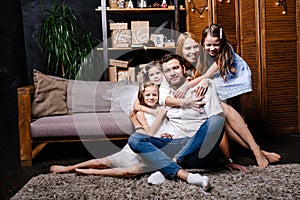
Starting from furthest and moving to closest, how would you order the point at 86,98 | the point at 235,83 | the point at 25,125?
the point at 86,98 → the point at 25,125 → the point at 235,83

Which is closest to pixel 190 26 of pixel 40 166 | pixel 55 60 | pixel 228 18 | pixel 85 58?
pixel 228 18

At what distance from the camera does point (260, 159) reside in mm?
3203

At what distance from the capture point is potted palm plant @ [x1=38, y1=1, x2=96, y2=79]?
523 centimetres

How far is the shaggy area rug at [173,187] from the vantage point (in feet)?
8.21

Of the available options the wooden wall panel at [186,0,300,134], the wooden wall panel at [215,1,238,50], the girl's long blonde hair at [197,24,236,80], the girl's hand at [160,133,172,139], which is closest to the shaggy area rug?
the girl's hand at [160,133,172,139]

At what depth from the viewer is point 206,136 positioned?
111 inches

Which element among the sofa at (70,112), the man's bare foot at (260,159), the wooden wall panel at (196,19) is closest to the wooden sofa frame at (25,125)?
the sofa at (70,112)

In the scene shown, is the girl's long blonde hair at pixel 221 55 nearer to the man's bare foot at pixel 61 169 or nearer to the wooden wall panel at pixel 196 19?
the man's bare foot at pixel 61 169

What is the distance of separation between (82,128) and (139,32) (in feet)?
7.27

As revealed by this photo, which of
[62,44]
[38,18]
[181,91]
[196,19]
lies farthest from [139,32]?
[181,91]

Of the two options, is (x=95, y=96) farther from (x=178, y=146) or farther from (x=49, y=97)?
(x=178, y=146)

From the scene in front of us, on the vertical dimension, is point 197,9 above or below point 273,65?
above

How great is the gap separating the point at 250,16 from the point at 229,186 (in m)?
2.43

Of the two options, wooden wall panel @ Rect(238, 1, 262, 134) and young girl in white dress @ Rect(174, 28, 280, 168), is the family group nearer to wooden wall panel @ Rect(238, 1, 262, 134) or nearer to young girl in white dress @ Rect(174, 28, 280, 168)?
young girl in white dress @ Rect(174, 28, 280, 168)
